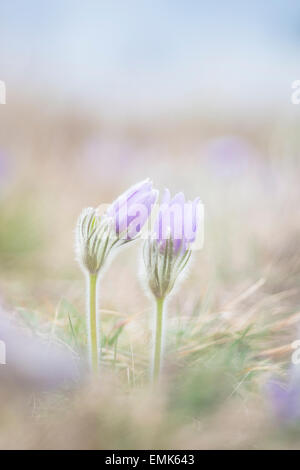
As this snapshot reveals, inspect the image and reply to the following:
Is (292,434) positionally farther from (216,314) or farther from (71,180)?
(71,180)

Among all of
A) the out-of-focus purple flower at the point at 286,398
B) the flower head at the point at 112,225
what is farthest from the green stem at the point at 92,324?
the out-of-focus purple flower at the point at 286,398

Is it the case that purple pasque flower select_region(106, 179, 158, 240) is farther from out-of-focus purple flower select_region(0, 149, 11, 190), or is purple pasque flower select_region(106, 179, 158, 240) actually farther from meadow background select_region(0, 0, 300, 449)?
out-of-focus purple flower select_region(0, 149, 11, 190)

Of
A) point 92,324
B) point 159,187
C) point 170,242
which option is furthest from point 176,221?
point 159,187

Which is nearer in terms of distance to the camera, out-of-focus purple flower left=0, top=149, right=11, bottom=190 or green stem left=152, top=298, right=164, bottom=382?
green stem left=152, top=298, right=164, bottom=382

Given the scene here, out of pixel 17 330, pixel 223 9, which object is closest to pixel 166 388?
pixel 17 330

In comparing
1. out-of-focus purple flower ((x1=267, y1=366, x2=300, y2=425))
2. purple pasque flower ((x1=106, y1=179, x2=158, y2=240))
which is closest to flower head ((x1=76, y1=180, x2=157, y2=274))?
purple pasque flower ((x1=106, y1=179, x2=158, y2=240))

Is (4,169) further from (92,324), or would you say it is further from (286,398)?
(286,398)

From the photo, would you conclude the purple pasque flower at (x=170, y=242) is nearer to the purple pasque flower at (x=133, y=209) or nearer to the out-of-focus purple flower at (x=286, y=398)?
the purple pasque flower at (x=133, y=209)

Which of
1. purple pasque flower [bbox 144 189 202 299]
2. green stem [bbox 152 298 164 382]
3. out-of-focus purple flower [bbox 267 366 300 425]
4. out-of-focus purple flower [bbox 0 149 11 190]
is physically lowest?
out-of-focus purple flower [bbox 267 366 300 425]
